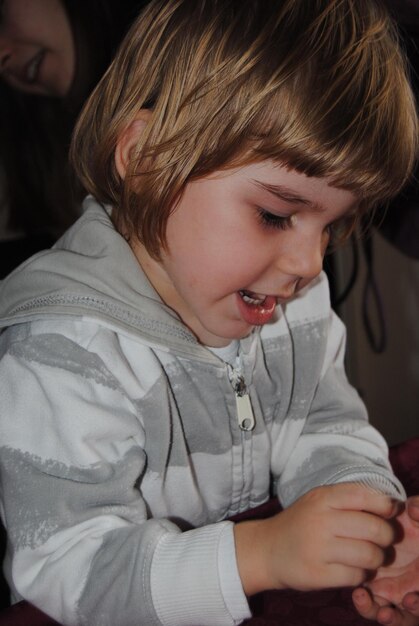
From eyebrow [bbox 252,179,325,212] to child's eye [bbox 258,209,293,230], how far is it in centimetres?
2

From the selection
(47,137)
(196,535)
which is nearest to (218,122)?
(196,535)

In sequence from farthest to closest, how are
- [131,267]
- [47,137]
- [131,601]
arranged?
[47,137] < [131,267] < [131,601]

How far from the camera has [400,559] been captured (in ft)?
2.17

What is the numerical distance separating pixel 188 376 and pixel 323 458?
6.6 inches

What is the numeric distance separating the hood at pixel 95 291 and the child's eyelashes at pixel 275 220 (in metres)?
0.12

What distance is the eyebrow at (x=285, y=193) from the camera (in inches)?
22.6

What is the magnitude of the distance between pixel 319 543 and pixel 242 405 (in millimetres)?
213

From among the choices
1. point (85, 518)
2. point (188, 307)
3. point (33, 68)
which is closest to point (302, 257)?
point (188, 307)

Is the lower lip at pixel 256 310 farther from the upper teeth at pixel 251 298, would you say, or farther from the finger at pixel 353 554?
the finger at pixel 353 554

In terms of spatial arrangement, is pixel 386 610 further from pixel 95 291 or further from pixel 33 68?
pixel 33 68

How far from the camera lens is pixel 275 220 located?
0.60 meters

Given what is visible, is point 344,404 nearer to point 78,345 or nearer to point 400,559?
point 400,559

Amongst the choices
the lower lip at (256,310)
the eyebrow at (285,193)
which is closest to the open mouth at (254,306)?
the lower lip at (256,310)

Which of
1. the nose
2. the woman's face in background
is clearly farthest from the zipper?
the woman's face in background
